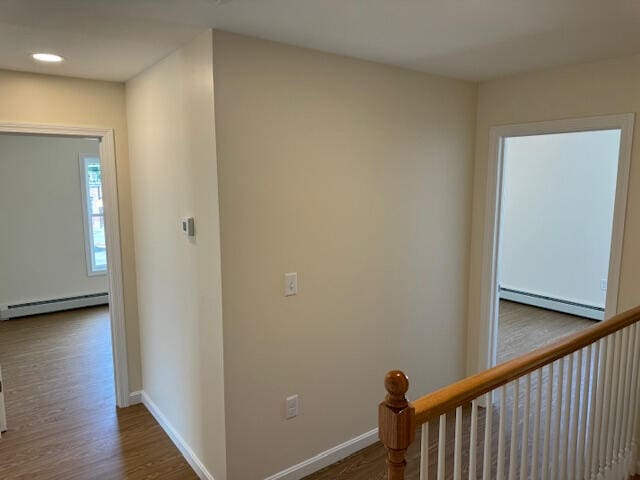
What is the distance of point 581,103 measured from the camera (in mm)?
2777

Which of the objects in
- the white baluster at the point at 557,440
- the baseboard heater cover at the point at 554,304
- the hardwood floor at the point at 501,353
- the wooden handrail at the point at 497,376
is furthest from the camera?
the baseboard heater cover at the point at 554,304

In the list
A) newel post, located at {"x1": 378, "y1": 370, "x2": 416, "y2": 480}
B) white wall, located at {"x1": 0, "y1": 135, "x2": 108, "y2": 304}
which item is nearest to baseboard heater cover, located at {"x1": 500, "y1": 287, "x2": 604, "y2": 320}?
newel post, located at {"x1": 378, "y1": 370, "x2": 416, "y2": 480}

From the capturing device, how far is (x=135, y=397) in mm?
3541

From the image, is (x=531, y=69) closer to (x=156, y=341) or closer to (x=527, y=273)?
(x=156, y=341)

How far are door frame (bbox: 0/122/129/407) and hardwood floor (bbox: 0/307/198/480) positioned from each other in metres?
0.29

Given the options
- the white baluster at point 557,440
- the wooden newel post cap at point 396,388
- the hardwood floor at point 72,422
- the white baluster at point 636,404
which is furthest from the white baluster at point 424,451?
the hardwood floor at point 72,422

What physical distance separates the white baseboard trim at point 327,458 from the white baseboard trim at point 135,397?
4.91ft

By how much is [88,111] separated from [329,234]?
1.89 metres

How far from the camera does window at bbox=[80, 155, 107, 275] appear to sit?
233 inches

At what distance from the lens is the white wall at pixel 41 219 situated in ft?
17.8

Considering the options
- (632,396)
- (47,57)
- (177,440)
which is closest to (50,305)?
Result: (177,440)

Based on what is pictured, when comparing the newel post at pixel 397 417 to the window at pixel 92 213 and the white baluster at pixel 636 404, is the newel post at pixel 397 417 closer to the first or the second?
the white baluster at pixel 636 404

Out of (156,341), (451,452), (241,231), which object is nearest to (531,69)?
(241,231)

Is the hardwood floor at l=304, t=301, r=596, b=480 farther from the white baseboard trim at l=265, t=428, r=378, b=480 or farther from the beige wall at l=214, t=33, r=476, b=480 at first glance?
the beige wall at l=214, t=33, r=476, b=480
